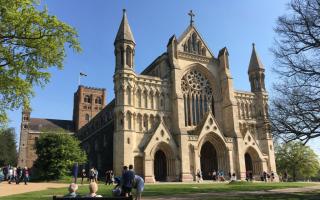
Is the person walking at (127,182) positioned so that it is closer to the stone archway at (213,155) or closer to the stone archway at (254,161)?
the stone archway at (213,155)

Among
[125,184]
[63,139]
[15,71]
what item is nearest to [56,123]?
[63,139]

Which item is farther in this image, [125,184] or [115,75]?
[115,75]

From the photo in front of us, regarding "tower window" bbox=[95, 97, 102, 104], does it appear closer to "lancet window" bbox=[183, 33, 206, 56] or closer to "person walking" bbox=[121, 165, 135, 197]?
"lancet window" bbox=[183, 33, 206, 56]

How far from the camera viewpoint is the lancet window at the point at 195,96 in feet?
159

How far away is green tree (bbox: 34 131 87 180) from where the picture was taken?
42.3 meters

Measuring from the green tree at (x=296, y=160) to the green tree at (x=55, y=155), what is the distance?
4829 centimetres

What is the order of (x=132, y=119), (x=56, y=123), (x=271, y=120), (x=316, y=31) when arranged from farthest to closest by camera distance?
(x=56, y=123) < (x=132, y=119) < (x=271, y=120) < (x=316, y=31)

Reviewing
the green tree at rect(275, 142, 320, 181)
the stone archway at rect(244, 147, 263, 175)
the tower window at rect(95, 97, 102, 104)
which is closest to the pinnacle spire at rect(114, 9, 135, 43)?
the stone archway at rect(244, 147, 263, 175)

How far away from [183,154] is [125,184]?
28511 millimetres

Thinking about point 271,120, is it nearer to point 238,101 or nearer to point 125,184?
point 125,184

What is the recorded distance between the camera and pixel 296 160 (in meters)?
74.4

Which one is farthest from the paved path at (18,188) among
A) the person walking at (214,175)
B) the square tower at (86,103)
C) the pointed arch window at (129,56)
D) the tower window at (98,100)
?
the tower window at (98,100)

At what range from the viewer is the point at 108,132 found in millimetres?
54938

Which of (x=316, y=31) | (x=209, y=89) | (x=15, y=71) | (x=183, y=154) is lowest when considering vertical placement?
(x=183, y=154)
